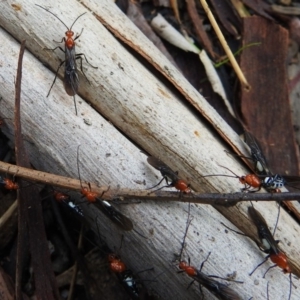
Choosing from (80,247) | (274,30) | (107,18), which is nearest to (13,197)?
(80,247)

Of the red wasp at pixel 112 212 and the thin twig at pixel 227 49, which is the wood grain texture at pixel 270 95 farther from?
the red wasp at pixel 112 212

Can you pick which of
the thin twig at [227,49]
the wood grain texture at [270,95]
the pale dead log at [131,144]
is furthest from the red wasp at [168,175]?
the thin twig at [227,49]

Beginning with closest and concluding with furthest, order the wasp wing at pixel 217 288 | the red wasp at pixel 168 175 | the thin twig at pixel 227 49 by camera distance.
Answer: the wasp wing at pixel 217 288
the red wasp at pixel 168 175
the thin twig at pixel 227 49

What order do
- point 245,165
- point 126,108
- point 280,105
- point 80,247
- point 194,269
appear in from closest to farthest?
point 194,269
point 126,108
point 245,165
point 80,247
point 280,105

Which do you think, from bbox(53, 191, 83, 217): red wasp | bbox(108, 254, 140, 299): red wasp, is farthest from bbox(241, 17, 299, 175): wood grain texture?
bbox(53, 191, 83, 217): red wasp

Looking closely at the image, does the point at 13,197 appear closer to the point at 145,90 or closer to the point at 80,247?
the point at 80,247

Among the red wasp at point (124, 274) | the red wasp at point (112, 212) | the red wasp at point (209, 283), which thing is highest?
the red wasp at point (209, 283)

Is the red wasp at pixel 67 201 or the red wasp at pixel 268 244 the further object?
the red wasp at pixel 67 201
